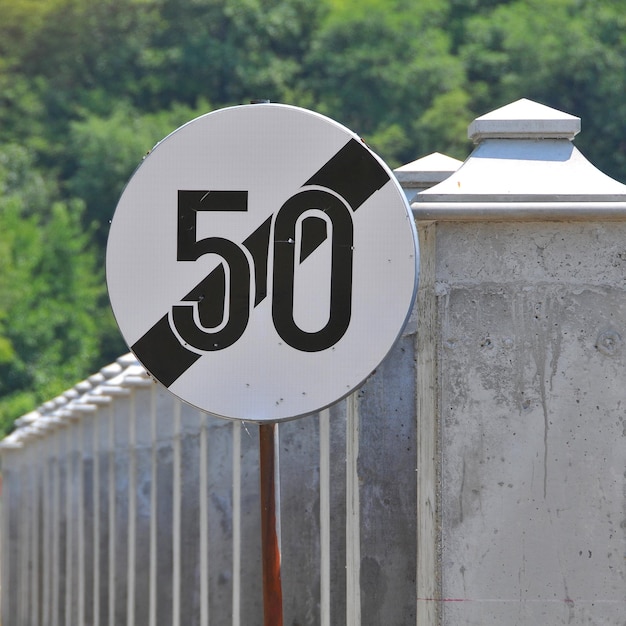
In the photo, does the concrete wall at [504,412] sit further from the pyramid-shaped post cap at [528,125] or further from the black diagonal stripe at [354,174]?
the black diagonal stripe at [354,174]

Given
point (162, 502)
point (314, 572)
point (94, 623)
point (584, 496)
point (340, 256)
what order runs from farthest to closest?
point (94, 623) → point (162, 502) → point (314, 572) → point (584, 496) → point (340, 256)

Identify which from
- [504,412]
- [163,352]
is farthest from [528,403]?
[163,352]

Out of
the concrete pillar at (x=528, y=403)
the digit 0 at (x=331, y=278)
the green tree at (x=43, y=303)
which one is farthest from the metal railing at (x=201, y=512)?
the green tree at (x=43, y=303)

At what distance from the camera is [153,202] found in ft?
12.2

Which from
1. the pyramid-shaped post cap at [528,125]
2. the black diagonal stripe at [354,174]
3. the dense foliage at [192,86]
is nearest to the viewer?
the black diagonal stripe at [354,174]

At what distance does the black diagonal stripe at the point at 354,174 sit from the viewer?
3551mm

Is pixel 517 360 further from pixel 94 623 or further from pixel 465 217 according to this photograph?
pixel 94 623

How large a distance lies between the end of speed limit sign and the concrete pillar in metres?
0.44

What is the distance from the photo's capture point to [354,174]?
11.7 feet

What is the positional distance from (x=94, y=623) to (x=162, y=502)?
2.54 meters

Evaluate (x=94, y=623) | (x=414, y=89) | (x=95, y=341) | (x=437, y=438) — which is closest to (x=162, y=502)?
(x=94, y=623)

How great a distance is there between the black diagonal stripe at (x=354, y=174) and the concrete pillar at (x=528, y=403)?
0.43m

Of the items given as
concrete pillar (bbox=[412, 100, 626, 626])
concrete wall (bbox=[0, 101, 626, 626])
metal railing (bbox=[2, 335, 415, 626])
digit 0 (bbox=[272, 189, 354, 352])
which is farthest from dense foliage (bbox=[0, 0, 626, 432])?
digit 0 (bbox=[272, 189, 354, 352])

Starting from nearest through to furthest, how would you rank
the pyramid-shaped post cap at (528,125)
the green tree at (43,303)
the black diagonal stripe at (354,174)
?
1. the black diagonal stripe at (354,174)
2. the pyramid-shaped post cap at (528,125)
3. the green tree at (43,303)
